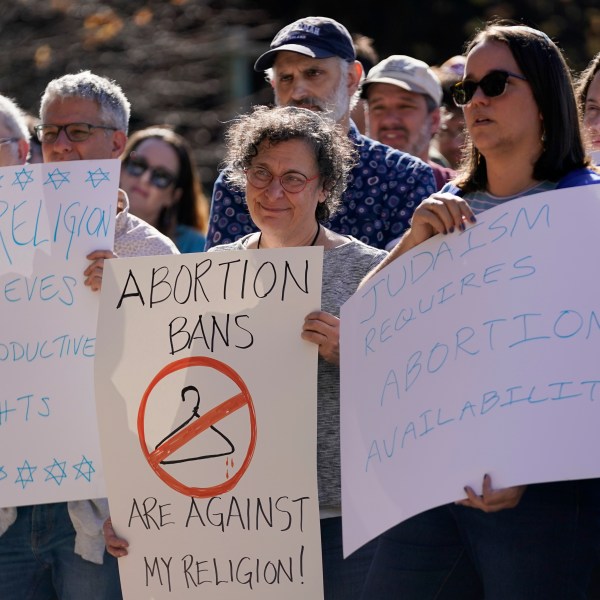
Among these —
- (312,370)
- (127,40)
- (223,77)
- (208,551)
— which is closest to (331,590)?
(208,551)

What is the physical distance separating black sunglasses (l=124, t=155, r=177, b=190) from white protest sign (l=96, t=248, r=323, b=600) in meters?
2.35

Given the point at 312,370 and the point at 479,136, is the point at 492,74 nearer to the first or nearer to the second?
the point at 479,136

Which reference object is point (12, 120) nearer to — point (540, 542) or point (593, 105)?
point (593, 105)

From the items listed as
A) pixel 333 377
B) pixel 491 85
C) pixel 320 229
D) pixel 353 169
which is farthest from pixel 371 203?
pixel 491 85

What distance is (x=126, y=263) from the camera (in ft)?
11.2

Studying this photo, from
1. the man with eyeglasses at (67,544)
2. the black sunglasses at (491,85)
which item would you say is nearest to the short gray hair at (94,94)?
the man with eyeglasses at (67,544)

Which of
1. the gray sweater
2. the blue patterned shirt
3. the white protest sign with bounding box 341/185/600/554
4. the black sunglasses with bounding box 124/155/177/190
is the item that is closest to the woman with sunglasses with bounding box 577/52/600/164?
the blue patterned shirt

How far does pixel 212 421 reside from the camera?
10.9 ft

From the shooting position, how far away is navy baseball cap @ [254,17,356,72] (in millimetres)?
4484

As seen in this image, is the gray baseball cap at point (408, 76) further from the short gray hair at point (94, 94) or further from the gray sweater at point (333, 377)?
the gray sweater at point (333, 377)

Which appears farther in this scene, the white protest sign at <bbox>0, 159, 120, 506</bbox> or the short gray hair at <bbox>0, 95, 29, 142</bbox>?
the short gray hair at <bbox>0, 95, 29, 142</bbox>

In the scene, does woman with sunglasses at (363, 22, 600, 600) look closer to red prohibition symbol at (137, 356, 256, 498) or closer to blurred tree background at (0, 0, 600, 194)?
red prohibition symbol at (137, 356, 256, 498)

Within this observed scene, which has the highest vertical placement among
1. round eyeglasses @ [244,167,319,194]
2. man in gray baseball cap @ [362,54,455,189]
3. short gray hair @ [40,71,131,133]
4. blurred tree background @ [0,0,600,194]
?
blurred tree background @ [0,0,600,194]

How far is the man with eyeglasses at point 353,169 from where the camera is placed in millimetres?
4133
